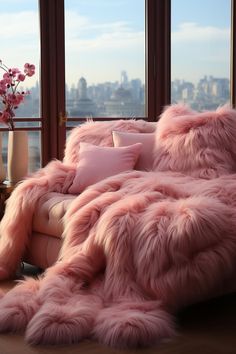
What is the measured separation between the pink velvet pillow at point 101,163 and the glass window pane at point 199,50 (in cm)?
183

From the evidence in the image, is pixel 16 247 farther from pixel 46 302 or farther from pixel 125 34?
pixel 125 34

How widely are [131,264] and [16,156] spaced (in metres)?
1.80

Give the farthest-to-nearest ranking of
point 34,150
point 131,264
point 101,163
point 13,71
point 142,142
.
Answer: point 34,150, point 13,71, point 142,142, point 101,163, point 131,264

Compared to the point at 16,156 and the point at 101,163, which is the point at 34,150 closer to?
the point at 16,156

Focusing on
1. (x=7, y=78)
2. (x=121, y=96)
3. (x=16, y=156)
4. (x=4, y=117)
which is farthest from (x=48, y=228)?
(x=121, y=96)

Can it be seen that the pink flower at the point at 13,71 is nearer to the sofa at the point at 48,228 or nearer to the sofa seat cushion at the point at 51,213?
the sofa at the point at 48,228

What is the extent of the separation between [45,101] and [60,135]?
11.9 inches

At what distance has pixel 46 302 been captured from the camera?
258 centimetres

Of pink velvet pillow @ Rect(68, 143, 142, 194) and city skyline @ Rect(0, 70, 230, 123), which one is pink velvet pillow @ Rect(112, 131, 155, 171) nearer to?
pink velvet pillow @ Rect(68, 143, 142, 194)

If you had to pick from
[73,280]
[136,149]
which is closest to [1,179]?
[136,149]

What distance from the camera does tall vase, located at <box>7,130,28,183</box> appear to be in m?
4.19

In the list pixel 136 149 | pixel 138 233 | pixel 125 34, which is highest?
pixel 125 34

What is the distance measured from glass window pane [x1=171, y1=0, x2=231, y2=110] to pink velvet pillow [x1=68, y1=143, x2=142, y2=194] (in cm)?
183

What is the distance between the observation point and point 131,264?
267 centimetres
